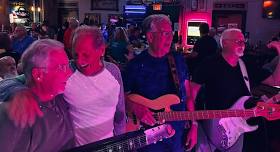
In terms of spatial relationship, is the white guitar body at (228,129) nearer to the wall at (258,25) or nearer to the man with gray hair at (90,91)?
the man with gray hair at (90,91)

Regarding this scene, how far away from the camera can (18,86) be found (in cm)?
151

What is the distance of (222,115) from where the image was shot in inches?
111

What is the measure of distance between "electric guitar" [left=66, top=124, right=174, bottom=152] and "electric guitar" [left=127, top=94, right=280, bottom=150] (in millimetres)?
650

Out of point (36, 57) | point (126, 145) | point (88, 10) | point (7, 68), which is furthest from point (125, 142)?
point (88, 10)

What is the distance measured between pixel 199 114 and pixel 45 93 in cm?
141

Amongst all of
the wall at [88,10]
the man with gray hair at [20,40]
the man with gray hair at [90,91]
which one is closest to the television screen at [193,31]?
the wall at [88,10]

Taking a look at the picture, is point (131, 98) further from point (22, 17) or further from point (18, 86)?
point (22, 17)

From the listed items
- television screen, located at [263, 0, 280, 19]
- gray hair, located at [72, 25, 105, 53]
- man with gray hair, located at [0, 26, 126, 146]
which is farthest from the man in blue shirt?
television screen, located at [263, 0, 280, 19]

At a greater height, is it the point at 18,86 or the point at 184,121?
the point at 18,86

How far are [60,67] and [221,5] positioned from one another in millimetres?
10558

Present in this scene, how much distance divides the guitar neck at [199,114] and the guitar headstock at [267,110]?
0.05 metres

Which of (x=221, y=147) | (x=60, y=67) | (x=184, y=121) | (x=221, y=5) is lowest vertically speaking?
(x=221, y=147)

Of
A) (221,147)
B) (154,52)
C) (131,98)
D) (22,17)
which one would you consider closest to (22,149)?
(131,98)

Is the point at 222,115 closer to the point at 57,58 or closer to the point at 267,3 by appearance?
the point at 57,58
